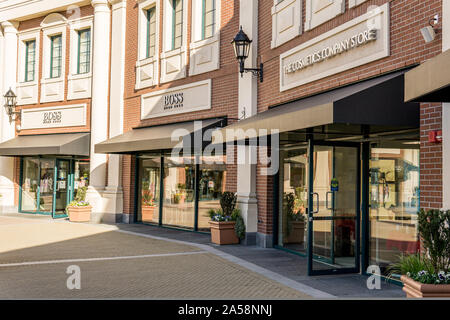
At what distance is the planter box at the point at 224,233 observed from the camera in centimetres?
1095

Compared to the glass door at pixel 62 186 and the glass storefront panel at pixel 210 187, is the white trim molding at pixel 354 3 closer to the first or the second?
the glass storefront panel at pixel 210 187

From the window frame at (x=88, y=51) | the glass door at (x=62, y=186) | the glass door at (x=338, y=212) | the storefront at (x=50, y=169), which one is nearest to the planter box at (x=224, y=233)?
the glass door at (x=338, y=212)

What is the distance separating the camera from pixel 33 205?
19.1 metres

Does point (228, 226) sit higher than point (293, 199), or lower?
lower

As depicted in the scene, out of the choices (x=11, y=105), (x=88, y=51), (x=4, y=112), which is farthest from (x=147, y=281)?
(x=4, y=112)

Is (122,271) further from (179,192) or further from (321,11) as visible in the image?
(179,192)

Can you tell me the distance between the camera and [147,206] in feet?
50.0

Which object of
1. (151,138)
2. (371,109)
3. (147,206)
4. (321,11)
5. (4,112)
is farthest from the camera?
A: (4,112)

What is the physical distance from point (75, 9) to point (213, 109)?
832 cm

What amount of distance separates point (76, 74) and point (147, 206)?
592 cm

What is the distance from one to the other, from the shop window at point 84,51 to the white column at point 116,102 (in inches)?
60.8

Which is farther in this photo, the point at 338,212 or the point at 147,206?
the point at 147,206
